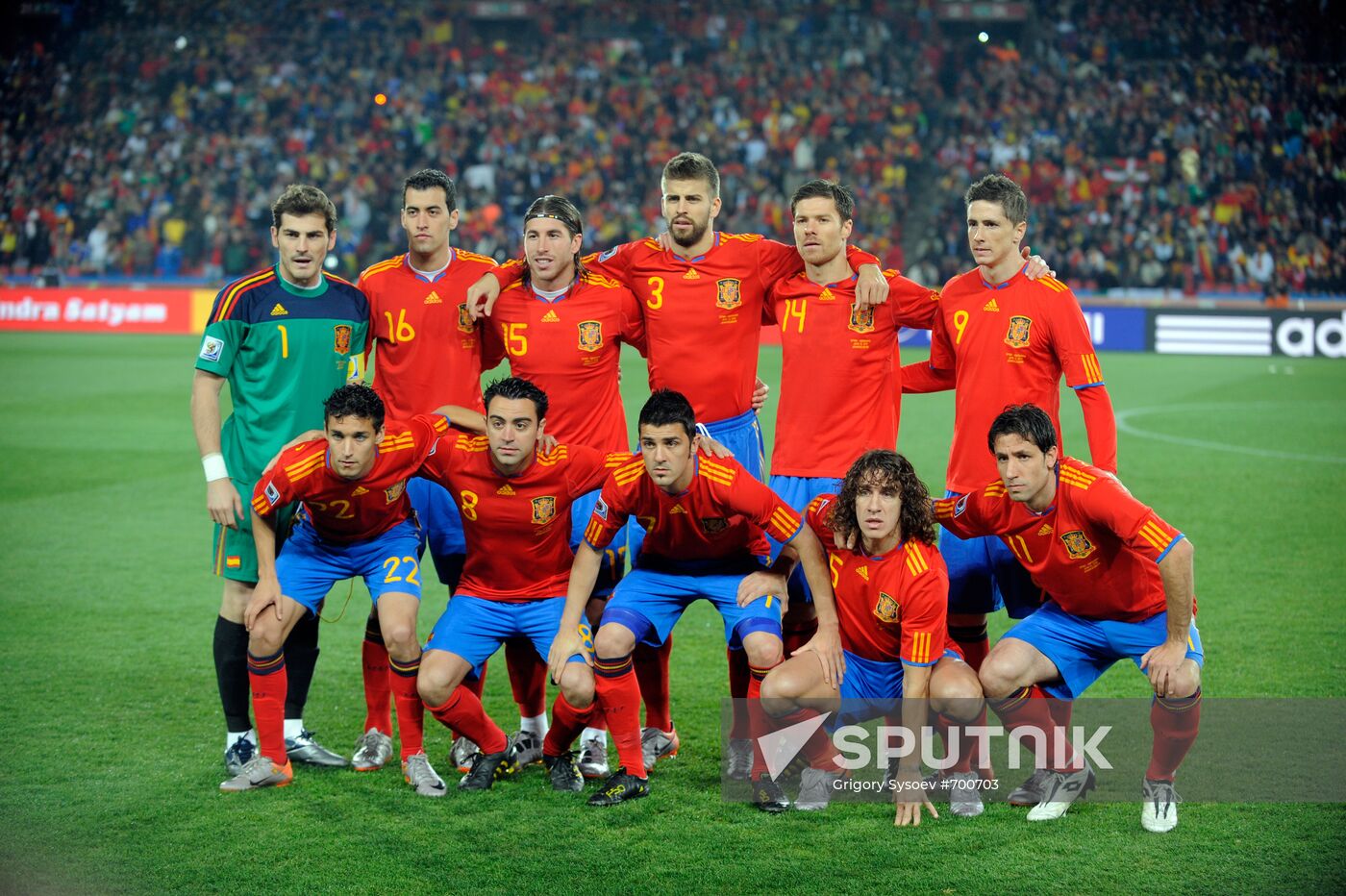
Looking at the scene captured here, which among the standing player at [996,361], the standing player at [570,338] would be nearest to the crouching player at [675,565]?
the standing player at [570,338]

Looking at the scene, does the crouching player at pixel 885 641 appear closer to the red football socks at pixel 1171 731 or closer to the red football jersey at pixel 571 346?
the red football socks at pixel 1171 731

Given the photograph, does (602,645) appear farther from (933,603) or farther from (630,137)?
(630,137)

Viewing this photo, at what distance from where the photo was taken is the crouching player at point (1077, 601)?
4613 mm

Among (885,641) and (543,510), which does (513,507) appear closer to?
(543,510)

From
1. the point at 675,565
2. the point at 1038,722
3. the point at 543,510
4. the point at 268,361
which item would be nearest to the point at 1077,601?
the point at 1038,722

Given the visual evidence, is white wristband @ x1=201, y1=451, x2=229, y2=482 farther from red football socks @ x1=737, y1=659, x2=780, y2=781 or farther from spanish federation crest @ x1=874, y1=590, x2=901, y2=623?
spanish federation crest @ x1=874, y1=590, x2=901, y2=623

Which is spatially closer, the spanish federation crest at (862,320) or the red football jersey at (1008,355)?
the red football jersey at (1008,355)

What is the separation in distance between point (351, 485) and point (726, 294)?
1793 mm

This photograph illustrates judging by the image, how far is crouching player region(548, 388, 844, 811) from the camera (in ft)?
16.2

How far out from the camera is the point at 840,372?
18.3 feet

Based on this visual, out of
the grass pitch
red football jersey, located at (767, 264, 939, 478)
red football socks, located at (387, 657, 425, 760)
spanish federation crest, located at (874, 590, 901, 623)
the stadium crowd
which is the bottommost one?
the grass pitch

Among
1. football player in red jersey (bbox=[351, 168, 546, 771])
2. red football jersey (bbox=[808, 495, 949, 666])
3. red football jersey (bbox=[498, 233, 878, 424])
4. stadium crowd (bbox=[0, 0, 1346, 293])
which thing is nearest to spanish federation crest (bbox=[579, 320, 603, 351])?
red football jersey (bbox=[498, 233, 878, 424])

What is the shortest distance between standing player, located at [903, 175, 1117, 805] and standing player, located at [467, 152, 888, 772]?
20.2 inches

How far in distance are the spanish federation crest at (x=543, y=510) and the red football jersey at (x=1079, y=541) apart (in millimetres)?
1506
